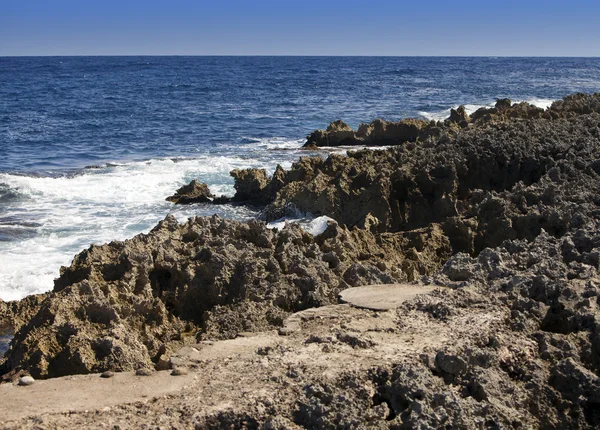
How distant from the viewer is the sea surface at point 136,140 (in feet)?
48.9

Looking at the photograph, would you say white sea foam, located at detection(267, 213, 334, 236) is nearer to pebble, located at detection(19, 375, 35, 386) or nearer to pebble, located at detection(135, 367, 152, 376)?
pebble, located at detection(135, 367, 152, 376)

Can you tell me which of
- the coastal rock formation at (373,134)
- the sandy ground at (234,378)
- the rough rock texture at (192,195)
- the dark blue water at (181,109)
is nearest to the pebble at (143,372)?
the sandy ground at (234,378)

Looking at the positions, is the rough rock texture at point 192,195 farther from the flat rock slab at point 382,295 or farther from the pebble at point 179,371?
the pebble at point 179,371

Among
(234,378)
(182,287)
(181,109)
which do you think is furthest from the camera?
(181,109)

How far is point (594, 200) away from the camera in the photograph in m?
10.5

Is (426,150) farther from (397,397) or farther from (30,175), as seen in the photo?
(30,175)

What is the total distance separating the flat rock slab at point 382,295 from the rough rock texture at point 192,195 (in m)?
10.5

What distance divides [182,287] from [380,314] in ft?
7.56

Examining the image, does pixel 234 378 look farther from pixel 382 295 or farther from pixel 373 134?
pixel 373 134

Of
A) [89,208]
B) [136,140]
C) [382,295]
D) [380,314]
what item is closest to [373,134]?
[136,140]

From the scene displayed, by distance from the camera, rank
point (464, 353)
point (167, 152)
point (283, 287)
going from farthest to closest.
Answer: point (167, 152) < point (283, 287) < point (464, 353)

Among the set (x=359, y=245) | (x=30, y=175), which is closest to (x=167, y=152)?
(x=30, y=175)

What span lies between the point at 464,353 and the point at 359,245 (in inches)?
153

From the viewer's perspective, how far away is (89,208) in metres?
16.9
